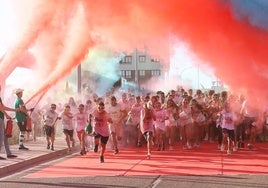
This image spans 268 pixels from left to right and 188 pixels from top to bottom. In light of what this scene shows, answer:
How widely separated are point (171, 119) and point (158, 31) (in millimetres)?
3221

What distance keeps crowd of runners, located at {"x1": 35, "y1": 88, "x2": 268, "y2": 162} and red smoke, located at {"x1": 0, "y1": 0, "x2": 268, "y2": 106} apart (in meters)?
0.95

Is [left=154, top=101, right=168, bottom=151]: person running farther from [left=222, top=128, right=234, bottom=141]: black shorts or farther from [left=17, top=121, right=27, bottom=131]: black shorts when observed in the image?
[left=17, top=121, right=27, bottom=131]: black shorts

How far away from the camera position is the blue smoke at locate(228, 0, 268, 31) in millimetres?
12971

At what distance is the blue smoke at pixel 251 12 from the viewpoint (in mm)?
12971

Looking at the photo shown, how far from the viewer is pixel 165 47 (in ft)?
56.2

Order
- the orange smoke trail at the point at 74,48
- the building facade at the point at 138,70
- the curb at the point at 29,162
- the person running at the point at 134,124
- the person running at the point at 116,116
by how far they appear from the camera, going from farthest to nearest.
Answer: the building facade at the point at 138,70 → the person running at the point at 134,124 → the person running at the point at 116,116 → the orange smoke trail at the point at 74,48 → the curb at the point at 29,162

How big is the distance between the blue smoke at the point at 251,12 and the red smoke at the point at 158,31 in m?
0.14

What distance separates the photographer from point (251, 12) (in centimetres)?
1308

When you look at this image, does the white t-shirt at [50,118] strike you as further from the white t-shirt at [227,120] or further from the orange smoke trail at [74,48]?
the white t-shirt at [227,120]

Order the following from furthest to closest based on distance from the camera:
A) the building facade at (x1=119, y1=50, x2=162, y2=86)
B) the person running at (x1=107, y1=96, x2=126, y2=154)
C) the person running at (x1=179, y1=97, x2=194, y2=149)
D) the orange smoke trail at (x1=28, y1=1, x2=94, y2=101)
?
1. the building facade at (x1=119, y1=50, x2=162, y2=86)
2. the person running at (x1=179, y1=97, x2=194, y2=149)
3. the person running at (x1=107, y1=96, x2=126, y2=154)
4. the orange smoke trail at (x1=28, y1=1, x2=94, y2=101)

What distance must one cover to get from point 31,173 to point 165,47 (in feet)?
24.3

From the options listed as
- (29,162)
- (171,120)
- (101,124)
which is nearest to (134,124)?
(171,120)

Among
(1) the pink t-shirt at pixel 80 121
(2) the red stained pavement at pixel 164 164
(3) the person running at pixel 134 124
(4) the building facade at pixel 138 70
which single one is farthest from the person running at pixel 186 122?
(4) the building facade at pixel 138 70

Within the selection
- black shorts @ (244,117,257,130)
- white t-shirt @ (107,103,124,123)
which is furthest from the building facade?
black shorts @ (244,117,257,130)
